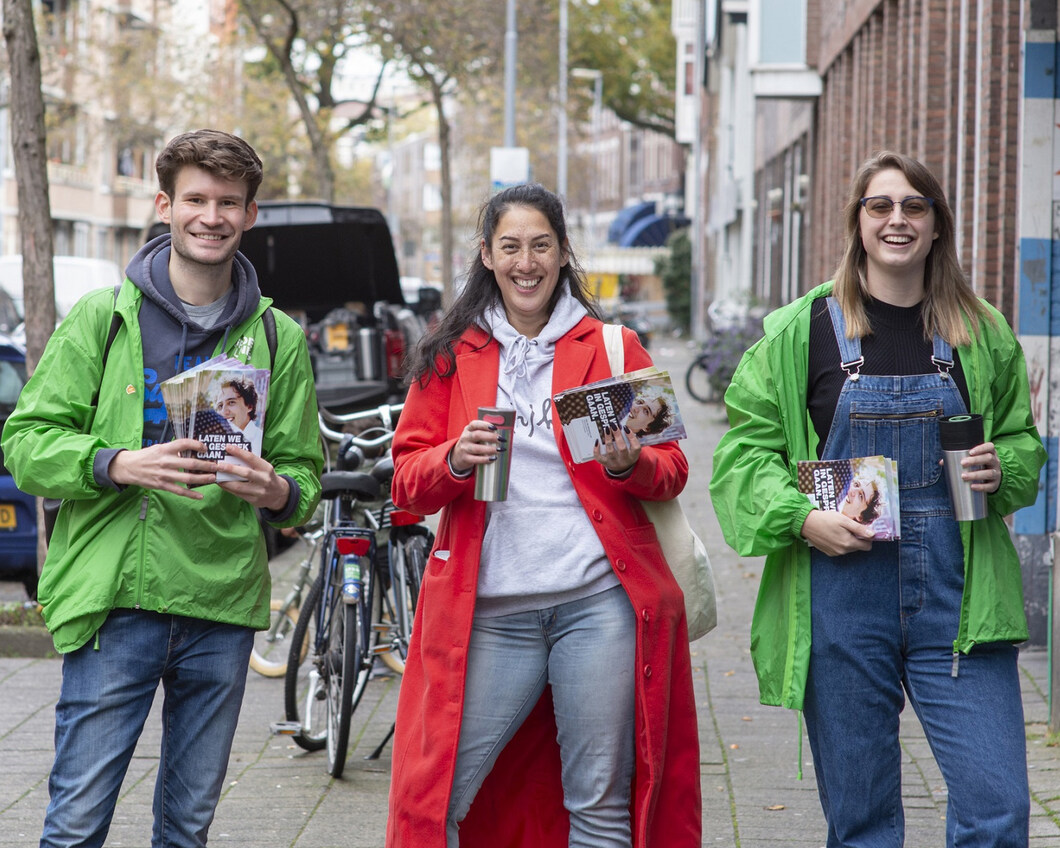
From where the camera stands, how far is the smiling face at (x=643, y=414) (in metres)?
3.37

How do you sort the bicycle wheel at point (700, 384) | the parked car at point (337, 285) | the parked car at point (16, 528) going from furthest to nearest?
the bicycle wheel at point (700, 384) < the parked car at point (337, 285) < the parked car at point (16, 528)

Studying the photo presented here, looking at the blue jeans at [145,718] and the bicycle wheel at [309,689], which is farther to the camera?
the bicycle wheel at [309,689]

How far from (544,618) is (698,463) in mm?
13105

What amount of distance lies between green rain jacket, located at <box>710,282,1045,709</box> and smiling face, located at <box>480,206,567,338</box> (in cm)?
51

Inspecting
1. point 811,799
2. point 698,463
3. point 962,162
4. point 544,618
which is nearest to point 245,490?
point 544,618

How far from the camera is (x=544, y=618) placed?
3.57 metres

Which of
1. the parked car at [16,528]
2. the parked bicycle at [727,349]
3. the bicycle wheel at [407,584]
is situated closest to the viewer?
the bicycle wheel at [407,584]

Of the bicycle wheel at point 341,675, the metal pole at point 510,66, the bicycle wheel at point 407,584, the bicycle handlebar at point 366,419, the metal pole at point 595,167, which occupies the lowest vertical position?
the bicycle wheel at point 341,675

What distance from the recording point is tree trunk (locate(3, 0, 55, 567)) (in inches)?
314

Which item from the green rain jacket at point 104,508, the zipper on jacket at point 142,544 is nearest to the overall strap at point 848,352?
the green rain jacket at point 104,508

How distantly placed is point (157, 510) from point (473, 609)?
725mm

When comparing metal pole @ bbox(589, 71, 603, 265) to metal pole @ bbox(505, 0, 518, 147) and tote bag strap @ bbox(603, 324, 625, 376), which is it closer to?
metal pole @ bbox(505, 0, 518, 147)

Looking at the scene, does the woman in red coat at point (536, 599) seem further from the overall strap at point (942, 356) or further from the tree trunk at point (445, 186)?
the tree trunk at point (445, 186)

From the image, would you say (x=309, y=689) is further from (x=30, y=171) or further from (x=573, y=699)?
(x=30, y=171)
